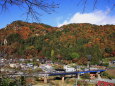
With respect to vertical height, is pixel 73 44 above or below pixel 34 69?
above

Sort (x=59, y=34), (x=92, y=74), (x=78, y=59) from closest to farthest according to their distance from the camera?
(x=92, y=74) < (x=78, y=59) < (x=59, y=34)

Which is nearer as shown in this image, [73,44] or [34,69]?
[34,69]

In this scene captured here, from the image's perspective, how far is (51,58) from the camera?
146 ft

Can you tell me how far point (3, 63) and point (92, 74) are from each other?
28.1 m

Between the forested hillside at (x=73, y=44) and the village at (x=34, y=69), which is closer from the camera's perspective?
the village at (x=34, y=69)

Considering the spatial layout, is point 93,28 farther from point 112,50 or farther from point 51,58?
point 51,58

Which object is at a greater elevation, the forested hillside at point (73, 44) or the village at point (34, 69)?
the forested hillside at point (73, 44)

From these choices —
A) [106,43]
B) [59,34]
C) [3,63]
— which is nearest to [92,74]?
[106,43]

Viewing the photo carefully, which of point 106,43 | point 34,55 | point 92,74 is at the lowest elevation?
point 92,74

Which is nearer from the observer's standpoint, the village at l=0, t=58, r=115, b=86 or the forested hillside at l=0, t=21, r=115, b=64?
the village at l=0, t=58, r=115, b=86

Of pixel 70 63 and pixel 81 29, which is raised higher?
A: pixel 81 29

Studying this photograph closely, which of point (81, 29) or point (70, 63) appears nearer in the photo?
point (70, 63)

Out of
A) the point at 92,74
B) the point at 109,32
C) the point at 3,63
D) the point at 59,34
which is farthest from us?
the point at 59,34

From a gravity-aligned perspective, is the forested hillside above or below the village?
above
